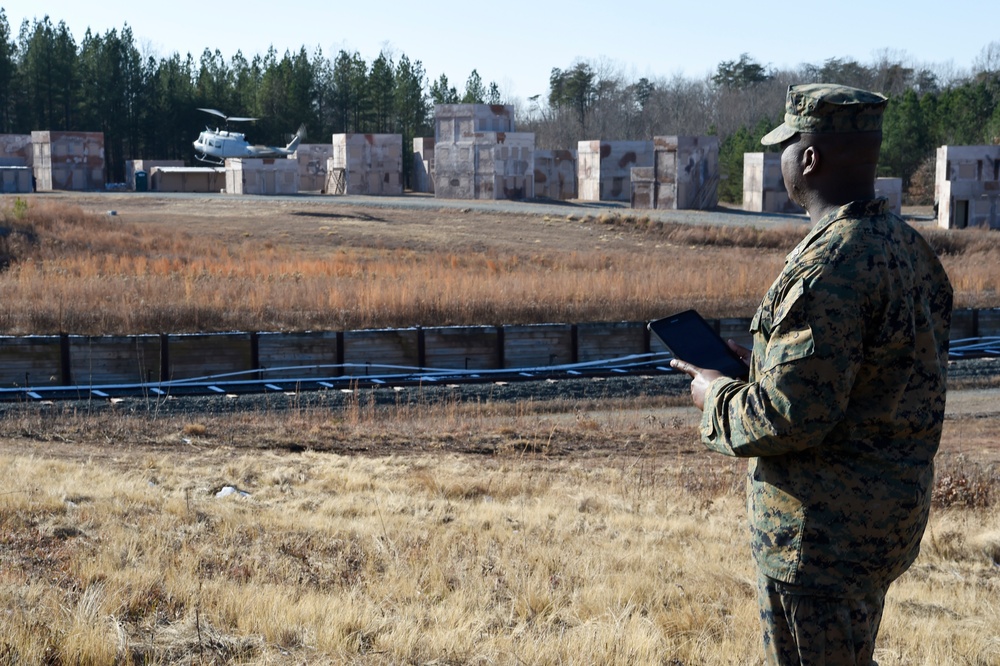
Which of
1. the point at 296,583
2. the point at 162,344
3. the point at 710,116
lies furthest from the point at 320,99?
the point at 296,583

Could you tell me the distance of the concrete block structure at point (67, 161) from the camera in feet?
196

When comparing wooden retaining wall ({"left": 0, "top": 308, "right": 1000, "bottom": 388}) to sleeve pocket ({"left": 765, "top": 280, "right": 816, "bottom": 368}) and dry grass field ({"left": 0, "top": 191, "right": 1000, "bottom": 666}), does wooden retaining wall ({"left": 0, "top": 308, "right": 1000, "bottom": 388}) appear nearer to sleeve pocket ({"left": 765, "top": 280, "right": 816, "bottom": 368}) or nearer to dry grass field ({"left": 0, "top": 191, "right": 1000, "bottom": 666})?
dry grass field ({"left": 0, "top": 191, "right": 1000, "bottom": 666})

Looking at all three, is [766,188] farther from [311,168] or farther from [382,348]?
[382,348]

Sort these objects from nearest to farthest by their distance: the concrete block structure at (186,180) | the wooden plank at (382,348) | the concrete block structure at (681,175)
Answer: the wooden plank at (382,348) < the concrete block structure at (681,175) < the concrete block structure at (186,180)

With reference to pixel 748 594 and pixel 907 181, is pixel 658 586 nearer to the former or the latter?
pixel 748 594

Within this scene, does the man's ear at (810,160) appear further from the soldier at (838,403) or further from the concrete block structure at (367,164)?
the concrete block structure at (367,164)

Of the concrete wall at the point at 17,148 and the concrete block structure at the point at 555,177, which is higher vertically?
the concrete wall at the point at 17,148

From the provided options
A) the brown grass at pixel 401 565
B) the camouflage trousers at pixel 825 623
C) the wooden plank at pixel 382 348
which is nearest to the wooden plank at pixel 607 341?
the wooden plank at pixel 382 348

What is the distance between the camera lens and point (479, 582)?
563 centimetres

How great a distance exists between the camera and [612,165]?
→ 55.2m

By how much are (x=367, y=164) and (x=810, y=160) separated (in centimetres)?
5671

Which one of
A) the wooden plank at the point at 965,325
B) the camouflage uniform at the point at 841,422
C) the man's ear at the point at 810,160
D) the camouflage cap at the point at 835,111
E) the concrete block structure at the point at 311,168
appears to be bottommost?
the wooden plank at the point at 965,325

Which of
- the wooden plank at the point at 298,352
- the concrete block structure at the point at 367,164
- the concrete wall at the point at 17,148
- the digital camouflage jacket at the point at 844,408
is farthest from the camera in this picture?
the concrete wall at the point at 17,148

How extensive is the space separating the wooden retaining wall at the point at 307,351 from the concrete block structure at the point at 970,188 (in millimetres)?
26890
